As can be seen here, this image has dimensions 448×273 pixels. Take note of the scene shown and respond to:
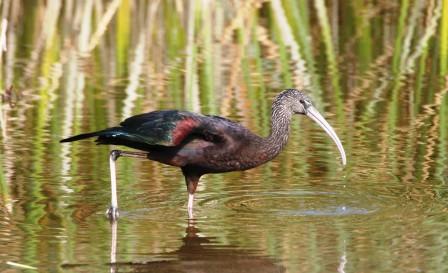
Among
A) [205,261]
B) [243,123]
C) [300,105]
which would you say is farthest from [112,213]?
[243,123]

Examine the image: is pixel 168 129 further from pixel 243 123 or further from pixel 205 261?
pixel 243 123

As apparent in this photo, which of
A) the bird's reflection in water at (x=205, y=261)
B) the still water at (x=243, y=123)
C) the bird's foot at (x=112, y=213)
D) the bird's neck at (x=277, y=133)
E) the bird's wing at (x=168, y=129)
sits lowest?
the still water at (x=243, y=123)

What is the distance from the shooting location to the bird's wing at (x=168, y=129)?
8008mm

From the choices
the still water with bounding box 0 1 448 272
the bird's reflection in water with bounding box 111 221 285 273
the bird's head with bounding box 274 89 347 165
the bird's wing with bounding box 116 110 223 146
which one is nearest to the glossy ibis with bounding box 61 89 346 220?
the bird's wing with bounding box 116 110 223 146

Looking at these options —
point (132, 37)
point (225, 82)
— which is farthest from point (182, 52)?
point (225, 82)

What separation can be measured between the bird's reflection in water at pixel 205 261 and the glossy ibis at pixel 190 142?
0.95 m

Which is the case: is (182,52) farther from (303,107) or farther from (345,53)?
(303,107)

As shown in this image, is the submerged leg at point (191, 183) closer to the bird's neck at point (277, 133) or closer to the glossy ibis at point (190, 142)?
the glossy ibis at point (190, 142)

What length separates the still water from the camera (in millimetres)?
7086

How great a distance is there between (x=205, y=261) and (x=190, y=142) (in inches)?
54.9

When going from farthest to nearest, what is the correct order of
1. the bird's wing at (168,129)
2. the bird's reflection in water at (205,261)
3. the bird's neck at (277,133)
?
1. the bird's neck at (277,133)
2. the bird's wing at (168,129)
3. the bird's reflection in water at (205,261)

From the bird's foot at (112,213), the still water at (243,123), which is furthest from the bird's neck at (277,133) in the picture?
the bird's foot at (112,213)

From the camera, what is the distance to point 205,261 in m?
6.93

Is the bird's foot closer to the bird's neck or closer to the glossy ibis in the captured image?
the glossy ibis
